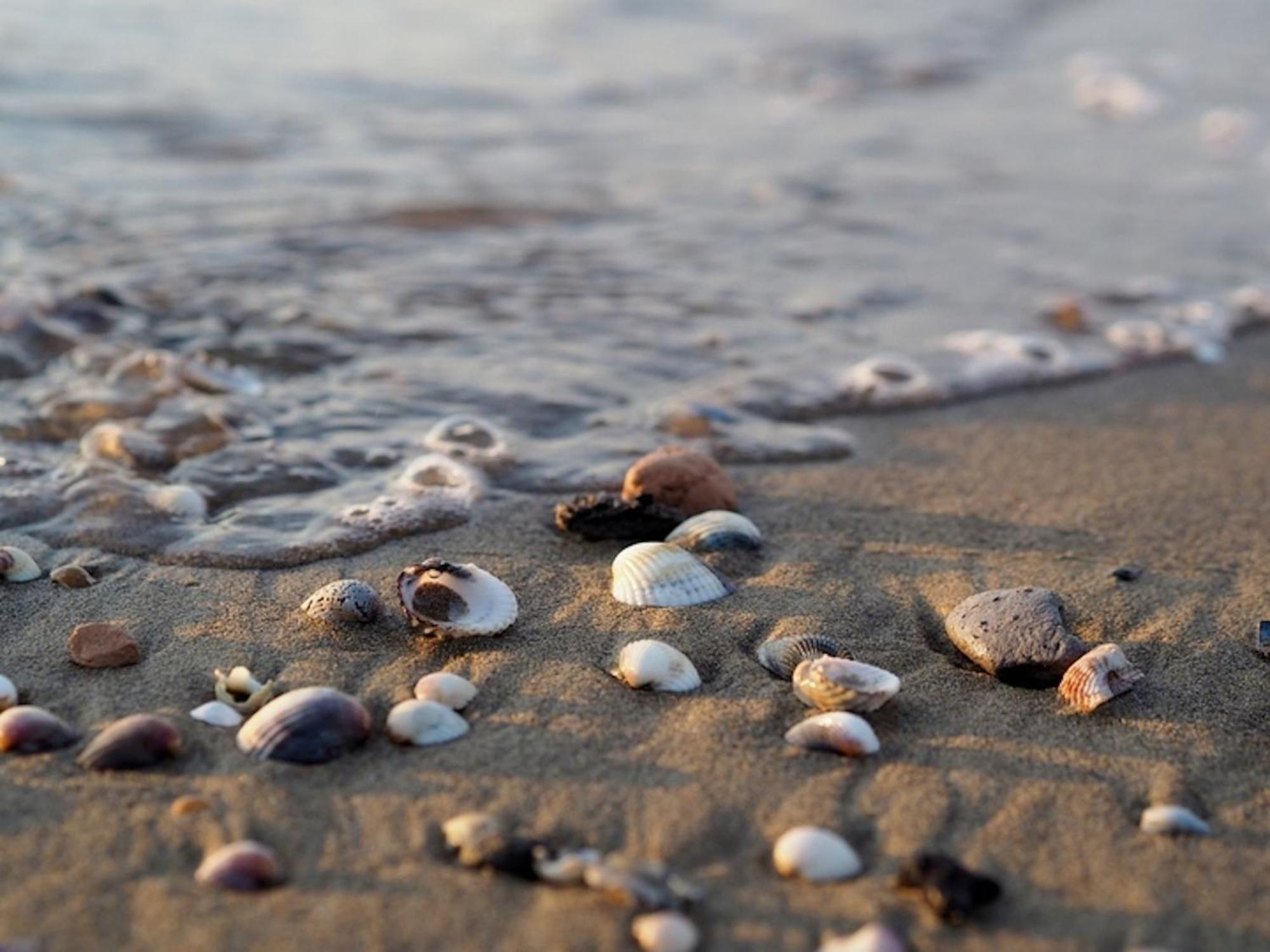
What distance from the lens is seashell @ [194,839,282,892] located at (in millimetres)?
1883

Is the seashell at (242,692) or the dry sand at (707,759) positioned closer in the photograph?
the dry sand at (707,759)

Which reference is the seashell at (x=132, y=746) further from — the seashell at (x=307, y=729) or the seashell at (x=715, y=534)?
the seashell at (x=715, y=534)

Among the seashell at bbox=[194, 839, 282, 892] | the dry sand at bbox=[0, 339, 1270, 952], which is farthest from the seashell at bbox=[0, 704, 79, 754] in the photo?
the seashell at bbox=[194, 839, 282, 892]

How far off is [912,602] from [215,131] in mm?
5692

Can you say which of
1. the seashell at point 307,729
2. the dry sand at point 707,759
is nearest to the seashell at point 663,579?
the dry sand at point 707,759

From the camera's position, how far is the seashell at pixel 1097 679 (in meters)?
2.42

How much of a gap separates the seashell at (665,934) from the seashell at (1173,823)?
775 mm

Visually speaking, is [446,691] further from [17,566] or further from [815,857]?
[17,566]

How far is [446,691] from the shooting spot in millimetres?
2359

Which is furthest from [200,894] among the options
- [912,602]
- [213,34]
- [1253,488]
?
[213,34]

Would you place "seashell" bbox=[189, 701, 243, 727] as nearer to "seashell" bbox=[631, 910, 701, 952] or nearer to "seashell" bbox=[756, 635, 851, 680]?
"seashell" bbox=[631, 910, 701, 952]

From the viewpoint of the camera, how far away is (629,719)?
92.7 inches

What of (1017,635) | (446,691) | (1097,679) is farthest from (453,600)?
(1097,679)

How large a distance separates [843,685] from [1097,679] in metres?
0.49
